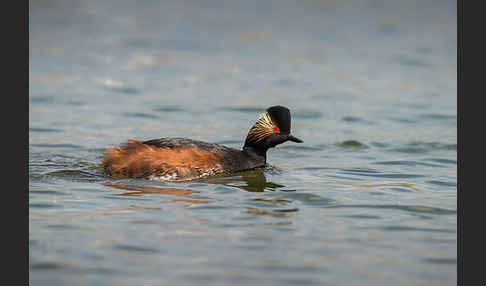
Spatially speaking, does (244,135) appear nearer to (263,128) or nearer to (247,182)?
(263,128)

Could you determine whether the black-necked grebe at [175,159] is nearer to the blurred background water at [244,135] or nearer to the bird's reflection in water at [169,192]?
the blurred background water at [244,135]

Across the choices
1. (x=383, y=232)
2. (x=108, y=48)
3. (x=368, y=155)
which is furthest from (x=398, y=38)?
(x=383, y=232)

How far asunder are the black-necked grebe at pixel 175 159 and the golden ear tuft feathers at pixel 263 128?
0.28 ft

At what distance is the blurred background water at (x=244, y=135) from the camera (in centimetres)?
670

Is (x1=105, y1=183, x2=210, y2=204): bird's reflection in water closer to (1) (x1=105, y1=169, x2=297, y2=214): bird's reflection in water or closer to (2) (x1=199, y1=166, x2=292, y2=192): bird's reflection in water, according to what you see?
(1) (x1=105, y1=169, x2=297, y2=214): bird's reflection in water

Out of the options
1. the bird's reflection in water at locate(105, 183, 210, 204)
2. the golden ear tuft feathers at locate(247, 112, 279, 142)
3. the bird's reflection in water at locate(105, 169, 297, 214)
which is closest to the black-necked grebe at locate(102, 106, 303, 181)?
the golden ear tuft feathers at locate(247, 112, 279, 142)

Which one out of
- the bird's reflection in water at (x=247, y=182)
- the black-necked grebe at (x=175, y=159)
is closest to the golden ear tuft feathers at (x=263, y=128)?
Result: the black-necked grebe at (x=175, y=159)

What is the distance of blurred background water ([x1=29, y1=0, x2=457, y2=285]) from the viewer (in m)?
6.70

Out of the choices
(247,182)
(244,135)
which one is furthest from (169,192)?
(244,135)

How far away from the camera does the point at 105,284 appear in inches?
235

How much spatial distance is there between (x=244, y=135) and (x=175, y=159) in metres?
4.58

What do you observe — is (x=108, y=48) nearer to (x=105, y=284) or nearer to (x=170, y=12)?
(x=170, y=12)

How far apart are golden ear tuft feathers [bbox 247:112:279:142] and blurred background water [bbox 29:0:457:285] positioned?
0.54m

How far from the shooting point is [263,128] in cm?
1112
